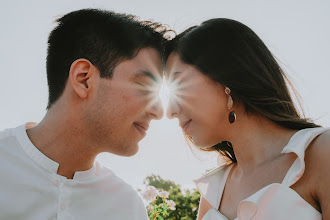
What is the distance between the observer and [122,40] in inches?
130

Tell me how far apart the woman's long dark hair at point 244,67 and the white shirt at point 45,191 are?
148cm

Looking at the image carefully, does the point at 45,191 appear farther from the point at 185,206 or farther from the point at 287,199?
the point at 185,206

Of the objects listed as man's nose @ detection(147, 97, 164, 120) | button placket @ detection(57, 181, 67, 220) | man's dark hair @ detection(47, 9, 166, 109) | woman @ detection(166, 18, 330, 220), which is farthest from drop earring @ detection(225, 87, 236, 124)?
button placket @ detection(57, 181, 67, 220)

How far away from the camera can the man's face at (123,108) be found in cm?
308

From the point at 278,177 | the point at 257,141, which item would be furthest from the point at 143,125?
the point at 278,177

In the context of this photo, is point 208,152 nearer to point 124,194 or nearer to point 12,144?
point 124,194

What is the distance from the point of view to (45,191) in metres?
2.68

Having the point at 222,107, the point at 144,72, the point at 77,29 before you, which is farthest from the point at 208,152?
the point at 77,29

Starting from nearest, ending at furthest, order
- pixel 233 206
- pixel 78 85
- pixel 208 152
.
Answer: pixel 233 206, pixel 78 85, pixel 208 152

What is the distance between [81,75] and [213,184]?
1.69 m

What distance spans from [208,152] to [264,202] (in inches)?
59.2

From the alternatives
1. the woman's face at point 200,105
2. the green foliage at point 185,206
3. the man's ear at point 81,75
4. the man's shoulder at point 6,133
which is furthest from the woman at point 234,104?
the green foliage at point 185,206

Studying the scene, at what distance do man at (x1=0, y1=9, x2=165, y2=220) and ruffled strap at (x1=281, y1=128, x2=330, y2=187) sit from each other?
141 centimetres

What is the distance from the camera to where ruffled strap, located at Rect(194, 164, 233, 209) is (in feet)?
9.87
